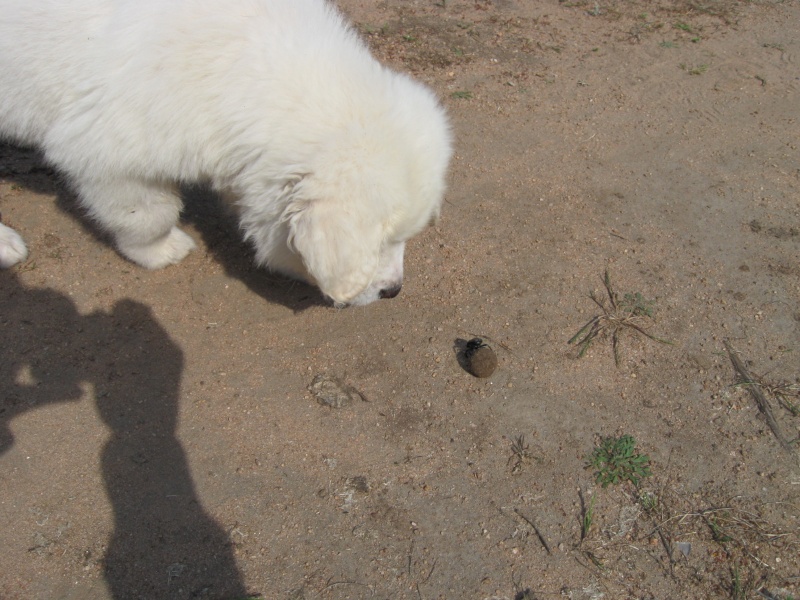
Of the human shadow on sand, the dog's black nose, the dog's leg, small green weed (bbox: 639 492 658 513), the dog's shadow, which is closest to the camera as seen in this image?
the human shadow on sand

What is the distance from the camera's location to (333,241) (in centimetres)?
238

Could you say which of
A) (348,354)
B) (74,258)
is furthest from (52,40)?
(348,354)

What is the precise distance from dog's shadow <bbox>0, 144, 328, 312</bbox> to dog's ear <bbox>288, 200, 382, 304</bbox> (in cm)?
107

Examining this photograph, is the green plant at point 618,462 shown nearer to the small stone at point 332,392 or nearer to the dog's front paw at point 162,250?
the small stone at point 332,392

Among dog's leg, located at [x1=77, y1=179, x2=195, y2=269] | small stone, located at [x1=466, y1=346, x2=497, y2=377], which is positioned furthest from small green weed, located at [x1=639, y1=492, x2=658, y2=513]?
dog's leg, located at [x1=77, y1=179, x2=195, y2=269]

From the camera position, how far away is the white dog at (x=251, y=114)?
2441 mm

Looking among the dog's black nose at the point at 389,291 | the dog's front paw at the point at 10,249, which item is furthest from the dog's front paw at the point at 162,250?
the dog's black nose at the point at 389,291

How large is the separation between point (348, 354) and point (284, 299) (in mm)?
553

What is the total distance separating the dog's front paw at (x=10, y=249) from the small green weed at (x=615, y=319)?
10.2 feet

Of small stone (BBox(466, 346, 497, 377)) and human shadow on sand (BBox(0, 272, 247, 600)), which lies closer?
human shadow on sand (BBox(0, 272, 247, 600))

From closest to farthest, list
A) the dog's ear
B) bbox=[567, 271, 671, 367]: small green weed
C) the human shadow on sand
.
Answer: the dog's ear, the human shadow on sand, bbox=[567, 271, 671, 367]: small green weed

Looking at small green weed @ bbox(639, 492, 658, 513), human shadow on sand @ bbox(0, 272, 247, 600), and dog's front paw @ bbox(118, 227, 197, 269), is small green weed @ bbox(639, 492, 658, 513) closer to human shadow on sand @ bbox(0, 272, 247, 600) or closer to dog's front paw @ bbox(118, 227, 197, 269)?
Answer: human shadow on sand @ bbox(0, 272, 247, 600)

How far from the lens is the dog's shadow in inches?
143

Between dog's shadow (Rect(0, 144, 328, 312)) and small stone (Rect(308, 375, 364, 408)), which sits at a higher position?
dog's shadow (Rect(0, 144, 328, 312))
